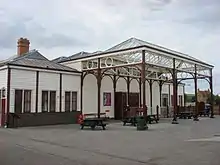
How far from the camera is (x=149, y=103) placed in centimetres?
3109

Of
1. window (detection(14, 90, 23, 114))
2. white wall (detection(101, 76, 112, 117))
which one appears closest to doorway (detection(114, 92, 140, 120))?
white wall (detection(101, 76, 112, 117))

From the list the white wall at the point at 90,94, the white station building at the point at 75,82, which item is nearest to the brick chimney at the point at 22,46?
the white station building at the point at 75,82

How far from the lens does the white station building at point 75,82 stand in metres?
19.7

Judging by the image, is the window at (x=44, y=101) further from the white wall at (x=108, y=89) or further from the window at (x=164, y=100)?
the window at (x=164, y=100)

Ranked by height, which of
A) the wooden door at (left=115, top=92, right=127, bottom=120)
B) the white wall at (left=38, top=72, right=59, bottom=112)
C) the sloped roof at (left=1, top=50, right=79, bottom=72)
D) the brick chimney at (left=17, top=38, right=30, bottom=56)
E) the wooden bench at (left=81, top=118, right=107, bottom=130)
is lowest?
the wooden bench at (left=81, top=118, right=107, bottom=130)

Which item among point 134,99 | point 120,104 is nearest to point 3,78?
point 120,104

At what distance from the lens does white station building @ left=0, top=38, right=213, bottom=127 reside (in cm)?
1969

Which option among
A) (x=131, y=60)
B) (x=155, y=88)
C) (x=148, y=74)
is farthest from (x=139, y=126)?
(x=155, y=88)

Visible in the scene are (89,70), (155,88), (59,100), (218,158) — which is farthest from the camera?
(155,88)

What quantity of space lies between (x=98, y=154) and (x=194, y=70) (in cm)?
2156

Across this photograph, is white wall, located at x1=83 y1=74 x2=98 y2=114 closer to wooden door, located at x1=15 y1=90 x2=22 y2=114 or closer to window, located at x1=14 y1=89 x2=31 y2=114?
window, located at x1=14 y1=89 x2=31 y2=114

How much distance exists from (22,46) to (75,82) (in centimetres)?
775

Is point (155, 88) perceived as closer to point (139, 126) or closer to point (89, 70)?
point (89, 70)

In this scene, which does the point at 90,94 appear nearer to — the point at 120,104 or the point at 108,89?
the point at 108,89
